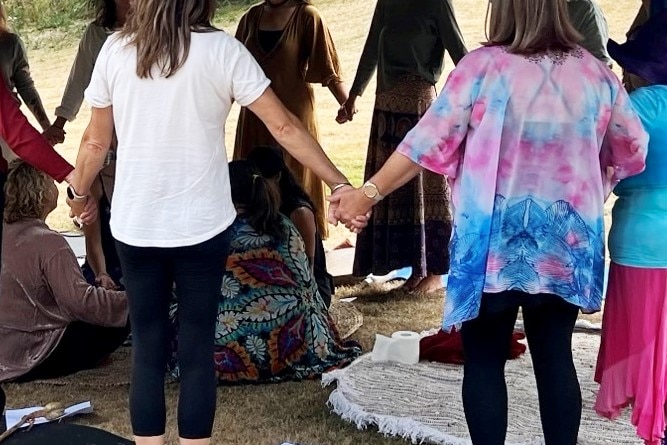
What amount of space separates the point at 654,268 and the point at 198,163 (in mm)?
1173

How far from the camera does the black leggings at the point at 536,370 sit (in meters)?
2.42

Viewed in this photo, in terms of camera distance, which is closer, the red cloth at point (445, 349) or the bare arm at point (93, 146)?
the bare arm at point (93, 146)

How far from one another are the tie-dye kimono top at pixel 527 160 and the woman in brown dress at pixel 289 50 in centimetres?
272

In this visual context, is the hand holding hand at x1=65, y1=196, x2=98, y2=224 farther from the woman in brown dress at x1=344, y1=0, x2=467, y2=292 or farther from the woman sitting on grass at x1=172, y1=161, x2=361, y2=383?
the woman in brown dress at x1=344, y1=0, x2=467, y2=292

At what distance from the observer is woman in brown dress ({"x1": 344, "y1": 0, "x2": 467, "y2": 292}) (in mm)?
4652

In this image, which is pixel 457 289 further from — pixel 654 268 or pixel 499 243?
pixel 654 268

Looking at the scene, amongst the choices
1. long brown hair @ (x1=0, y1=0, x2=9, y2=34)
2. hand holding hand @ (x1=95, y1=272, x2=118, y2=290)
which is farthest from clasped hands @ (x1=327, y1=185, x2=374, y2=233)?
long brown hair @ (x1=0, y1=0, x2=9, y2=34)

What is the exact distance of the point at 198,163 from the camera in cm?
243

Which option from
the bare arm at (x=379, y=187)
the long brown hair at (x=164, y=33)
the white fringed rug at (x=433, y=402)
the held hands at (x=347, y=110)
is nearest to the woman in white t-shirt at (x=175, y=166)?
the long brown hair at (x=164, y=33)

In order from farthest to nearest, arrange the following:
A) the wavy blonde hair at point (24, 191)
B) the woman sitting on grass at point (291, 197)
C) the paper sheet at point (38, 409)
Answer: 1. the woman sitting on grass at point (291, 197)
2. the wavy blonde hair at point (24, 191)
3. the paper sheet at point (38, 409)

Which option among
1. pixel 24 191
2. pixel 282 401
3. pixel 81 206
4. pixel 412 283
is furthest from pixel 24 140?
pixel 412 283

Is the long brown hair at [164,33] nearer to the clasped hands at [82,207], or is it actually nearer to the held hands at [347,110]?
the clasped hands at [82,207]

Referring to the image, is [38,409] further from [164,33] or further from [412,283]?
[412,283]

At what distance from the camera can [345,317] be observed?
458cm
